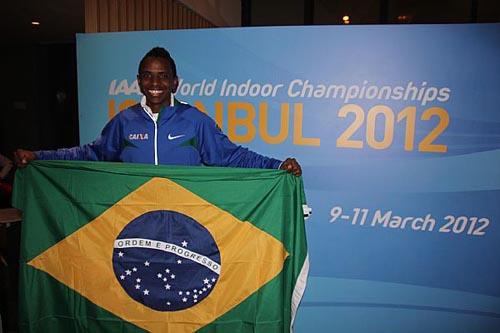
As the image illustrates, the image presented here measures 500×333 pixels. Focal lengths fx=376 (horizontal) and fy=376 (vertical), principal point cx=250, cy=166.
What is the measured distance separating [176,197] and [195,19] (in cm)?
276

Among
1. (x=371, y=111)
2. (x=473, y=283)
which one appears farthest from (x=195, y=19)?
(x=473, y=283)

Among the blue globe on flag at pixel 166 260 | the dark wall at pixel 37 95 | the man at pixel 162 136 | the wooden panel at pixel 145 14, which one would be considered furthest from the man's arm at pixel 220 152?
the dark wall at pixel 37 95

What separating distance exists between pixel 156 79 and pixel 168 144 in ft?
1.16

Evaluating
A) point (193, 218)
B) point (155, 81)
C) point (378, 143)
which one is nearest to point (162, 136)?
point (155, 81)

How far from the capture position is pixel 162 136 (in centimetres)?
198

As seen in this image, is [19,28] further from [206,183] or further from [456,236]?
[456,236]

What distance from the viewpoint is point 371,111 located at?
217 cm

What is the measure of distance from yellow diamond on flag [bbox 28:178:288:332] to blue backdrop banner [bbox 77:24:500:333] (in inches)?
25.5

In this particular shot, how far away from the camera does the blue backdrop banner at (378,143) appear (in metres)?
2.08

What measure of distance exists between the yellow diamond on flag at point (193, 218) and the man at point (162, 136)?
26 centimetres

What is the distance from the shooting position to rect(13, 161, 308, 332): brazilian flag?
177 cm

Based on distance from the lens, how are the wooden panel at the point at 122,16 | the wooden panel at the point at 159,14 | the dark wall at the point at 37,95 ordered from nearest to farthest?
the wooden panel at the point at 122,16
the wooden panel at the point at 159,14
the dark wall at the point at 37,95

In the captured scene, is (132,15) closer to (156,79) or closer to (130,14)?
(130,14)

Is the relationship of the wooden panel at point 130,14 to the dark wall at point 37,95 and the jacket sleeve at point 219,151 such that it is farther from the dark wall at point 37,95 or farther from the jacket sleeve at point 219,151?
the dark wall at point 37,95
